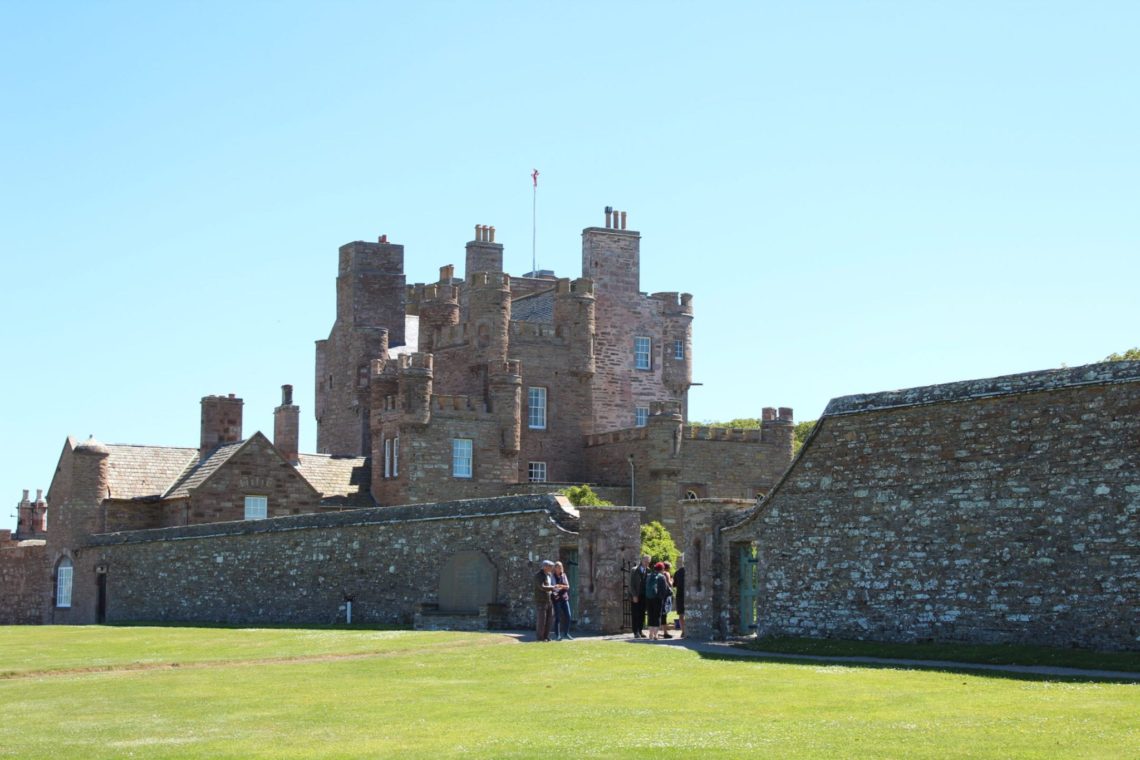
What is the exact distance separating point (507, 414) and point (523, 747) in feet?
146

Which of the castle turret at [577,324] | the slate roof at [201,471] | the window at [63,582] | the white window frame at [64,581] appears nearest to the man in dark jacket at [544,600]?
the slate roof at [201,471]

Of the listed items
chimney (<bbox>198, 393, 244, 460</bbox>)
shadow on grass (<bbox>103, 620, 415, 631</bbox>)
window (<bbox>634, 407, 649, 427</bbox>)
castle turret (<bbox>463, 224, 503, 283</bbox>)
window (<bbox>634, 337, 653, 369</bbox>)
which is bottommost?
shadow on grass (<bbox>103, 620, 415, 631</bbox>)

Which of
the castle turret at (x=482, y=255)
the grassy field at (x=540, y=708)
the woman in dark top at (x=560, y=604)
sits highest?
the castle turret at (x=482, y=255)

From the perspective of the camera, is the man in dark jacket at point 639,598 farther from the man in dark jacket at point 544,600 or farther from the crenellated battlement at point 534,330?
the crenellated battlement at point 534,330

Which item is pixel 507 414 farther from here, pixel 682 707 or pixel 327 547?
pixel 682 707

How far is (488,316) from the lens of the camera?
2432 inches

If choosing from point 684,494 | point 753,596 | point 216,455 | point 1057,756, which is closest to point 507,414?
point 684,494

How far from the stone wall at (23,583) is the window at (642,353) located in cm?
2578

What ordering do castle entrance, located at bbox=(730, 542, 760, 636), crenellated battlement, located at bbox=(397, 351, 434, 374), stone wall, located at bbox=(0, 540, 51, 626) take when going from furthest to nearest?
crenellated battlement, located at bbox=(397, 351, 434, 374) < stone wall, located at bbox=(0, 540, 51, 626) < castle entrance, located at bbox=(730, 542, 760, 636)

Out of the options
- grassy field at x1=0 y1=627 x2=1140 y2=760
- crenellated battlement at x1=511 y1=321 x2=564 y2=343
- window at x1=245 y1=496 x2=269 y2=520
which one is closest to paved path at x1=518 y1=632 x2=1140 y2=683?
grassy field at x1=0 y1=627 x2=1140 y2=760

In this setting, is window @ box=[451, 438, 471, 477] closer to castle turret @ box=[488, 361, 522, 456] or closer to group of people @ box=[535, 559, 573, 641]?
castle turret @ box=[488, 361, 522, 456]

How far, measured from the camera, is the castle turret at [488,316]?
203ft

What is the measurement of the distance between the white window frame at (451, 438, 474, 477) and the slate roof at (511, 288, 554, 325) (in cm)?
908

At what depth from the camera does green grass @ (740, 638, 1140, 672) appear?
69.7 feet
